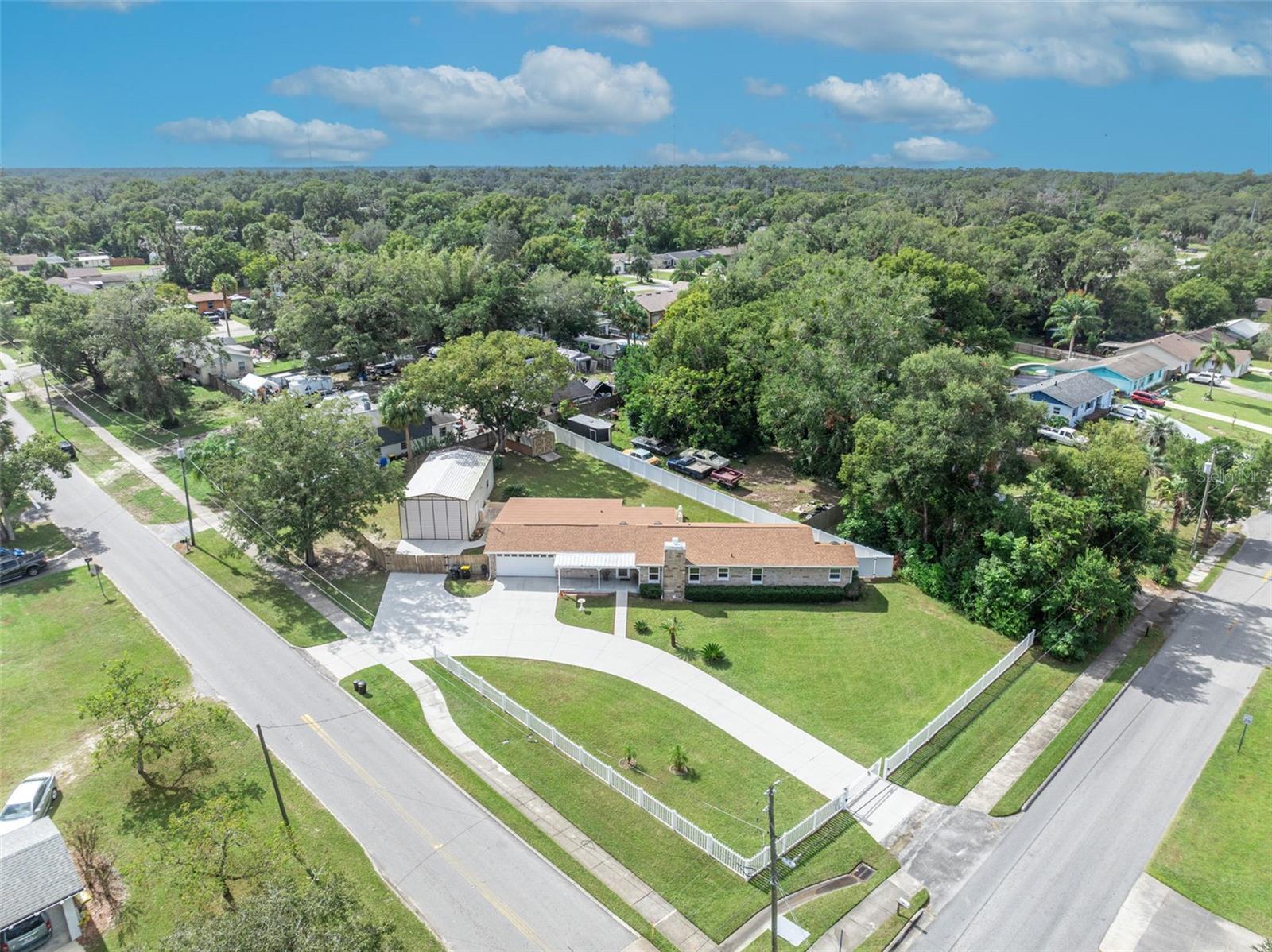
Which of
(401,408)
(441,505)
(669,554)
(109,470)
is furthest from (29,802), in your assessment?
(109,470)

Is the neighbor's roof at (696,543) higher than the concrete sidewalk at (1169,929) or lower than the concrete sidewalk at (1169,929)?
higher

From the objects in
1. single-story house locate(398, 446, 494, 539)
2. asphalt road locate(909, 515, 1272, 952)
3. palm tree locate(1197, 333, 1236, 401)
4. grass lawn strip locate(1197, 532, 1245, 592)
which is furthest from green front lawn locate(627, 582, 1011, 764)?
palm tree locate(1197, 333, 1236, 401)

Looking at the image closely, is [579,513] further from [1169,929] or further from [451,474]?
[1169,929]

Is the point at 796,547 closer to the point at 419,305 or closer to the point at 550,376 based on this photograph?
the point at 550,376

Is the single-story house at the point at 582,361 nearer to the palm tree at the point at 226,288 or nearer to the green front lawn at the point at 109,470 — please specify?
the green front lawn at the point at 109,470

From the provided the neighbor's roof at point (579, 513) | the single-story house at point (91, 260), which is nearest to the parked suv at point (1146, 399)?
the neighbor's roof at point (579, 513)
